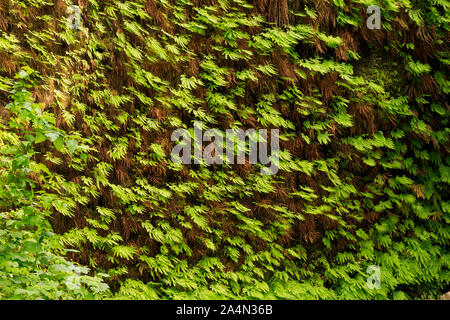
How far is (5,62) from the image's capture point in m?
3.73

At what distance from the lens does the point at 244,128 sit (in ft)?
13.8

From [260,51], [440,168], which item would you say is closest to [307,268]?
[440,168]

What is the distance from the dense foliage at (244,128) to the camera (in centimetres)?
392

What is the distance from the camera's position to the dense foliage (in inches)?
154

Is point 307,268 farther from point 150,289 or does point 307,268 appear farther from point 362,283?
point 150,289

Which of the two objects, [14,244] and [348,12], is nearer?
[14,244]

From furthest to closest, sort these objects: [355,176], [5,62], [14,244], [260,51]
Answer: [355,176] < [260,51] < [5,62] < [14,244]

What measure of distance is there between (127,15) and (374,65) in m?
→ 2.96

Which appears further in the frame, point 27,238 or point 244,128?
point 244,128

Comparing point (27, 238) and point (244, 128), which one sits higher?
point (244, 128)

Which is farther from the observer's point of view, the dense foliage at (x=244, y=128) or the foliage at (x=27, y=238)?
the dense foliage at (x=244, y=128)

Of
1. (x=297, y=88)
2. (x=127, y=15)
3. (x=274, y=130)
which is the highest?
(x=127, y=15)

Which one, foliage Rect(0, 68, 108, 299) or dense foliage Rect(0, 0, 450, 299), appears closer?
foliage Rect(0, 68, 108, 299)

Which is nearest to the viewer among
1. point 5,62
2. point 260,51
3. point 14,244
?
point 14,244
